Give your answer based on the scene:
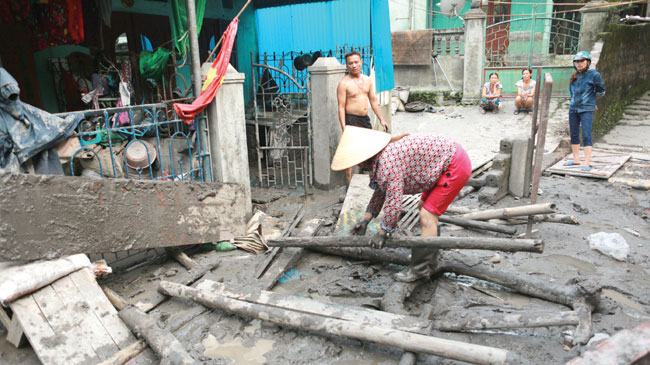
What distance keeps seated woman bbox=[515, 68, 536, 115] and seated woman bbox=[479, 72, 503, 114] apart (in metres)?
0.57

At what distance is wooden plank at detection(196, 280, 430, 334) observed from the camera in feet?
10.8

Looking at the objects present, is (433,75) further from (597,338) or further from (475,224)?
(597,338)

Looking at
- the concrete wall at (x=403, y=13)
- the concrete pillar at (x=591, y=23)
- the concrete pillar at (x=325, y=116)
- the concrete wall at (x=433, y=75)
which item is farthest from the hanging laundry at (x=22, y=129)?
the concrete wall at (x=403, y=13)

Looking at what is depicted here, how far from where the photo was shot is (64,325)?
133 inches

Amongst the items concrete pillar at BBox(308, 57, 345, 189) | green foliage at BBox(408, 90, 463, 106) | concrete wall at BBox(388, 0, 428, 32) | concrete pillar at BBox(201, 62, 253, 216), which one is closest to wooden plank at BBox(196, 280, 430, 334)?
concrete pillar at BBox(201, 62, 253, 216)

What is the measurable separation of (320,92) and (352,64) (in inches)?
36.5

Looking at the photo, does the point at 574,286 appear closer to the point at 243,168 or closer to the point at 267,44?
the point at 243,168

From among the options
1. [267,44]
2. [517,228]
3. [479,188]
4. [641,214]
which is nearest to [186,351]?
[517,228]

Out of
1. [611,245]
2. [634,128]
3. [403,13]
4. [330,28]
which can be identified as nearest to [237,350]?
[611,245]

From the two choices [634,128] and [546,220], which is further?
[634,128]

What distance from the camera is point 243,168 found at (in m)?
5.83

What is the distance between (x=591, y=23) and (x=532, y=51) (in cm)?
222

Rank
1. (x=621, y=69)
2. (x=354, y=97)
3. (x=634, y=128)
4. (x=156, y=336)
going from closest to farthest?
(x=156, y=336), (x=354, y=97), (x=634, y=128), (x=621, y=69)

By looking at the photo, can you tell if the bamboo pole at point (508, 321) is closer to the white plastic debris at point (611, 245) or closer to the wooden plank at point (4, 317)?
the white plastic debris at point (611, 245)
